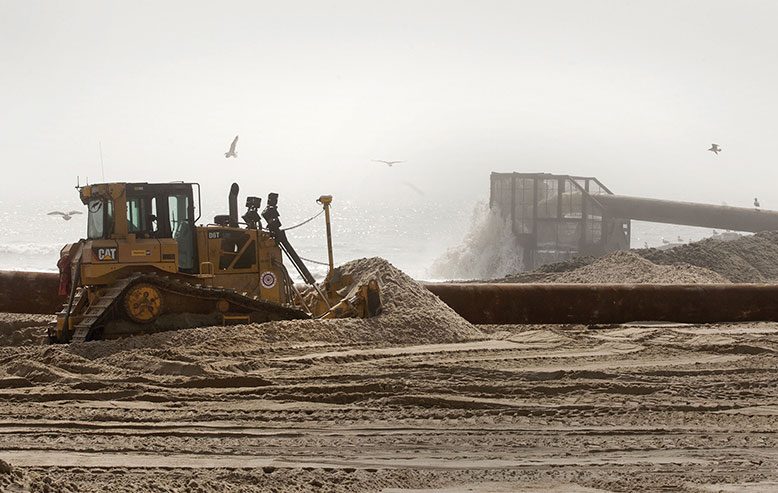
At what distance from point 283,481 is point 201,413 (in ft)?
7.33

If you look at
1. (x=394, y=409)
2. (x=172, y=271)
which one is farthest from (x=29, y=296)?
(x=394, y=409)

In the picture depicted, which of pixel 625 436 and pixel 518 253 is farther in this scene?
pixel 518 253

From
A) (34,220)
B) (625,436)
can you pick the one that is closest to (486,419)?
(625,436)

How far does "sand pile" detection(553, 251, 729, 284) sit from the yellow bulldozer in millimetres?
7220

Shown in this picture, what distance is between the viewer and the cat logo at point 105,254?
11.3 metres

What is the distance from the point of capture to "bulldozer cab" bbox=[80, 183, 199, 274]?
11.5 metres

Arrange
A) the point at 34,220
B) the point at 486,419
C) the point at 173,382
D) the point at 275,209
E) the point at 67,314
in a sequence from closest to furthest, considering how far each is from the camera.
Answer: the point at 486,419 < the point at 173,382 < the point at 67,314 < the point at 275,209 < the point at 34,220

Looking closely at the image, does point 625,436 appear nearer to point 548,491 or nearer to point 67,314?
point 548,491

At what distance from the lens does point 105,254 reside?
11328 millimetres

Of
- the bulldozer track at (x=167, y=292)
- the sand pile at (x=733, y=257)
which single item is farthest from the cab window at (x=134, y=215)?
the sand pile at (x=733, y=257)

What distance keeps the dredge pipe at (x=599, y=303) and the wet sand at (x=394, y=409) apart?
39.7 inches

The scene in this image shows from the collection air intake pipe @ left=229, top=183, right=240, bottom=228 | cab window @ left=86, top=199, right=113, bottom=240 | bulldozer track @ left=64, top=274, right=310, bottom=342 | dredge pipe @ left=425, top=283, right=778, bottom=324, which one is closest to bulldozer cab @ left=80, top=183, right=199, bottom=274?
cab window @ left=86, top=199, right=113, bottom=240

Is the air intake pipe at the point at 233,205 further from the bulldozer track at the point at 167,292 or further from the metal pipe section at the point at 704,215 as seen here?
the metal pipe section at the point at 704,215

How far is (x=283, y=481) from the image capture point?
5797 millimetres
